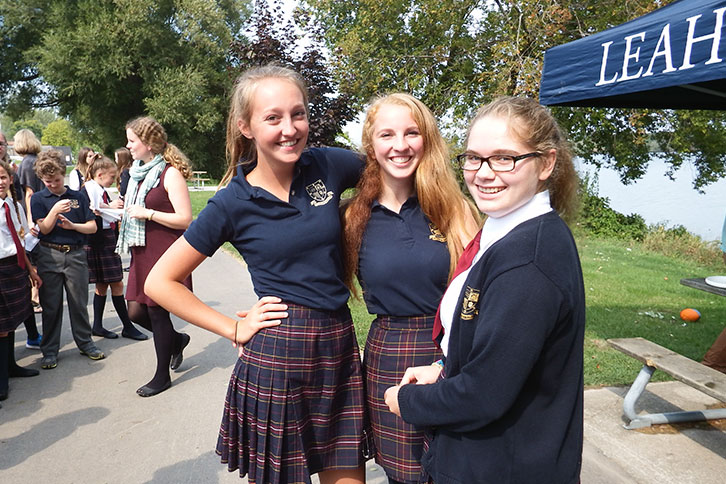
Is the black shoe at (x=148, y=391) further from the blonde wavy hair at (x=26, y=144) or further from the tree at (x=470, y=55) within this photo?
the tree at (x=470, y=55)

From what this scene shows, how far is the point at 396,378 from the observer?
1936mm

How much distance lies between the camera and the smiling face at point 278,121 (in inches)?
72.2

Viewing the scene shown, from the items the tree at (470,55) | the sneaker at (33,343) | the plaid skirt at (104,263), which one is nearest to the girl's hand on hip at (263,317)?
the plaid skirt at (104,263)

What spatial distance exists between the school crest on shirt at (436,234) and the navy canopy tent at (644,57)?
1.50 meters

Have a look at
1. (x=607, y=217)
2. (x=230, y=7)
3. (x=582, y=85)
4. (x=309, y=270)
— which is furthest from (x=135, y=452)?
(x=230, y=7)

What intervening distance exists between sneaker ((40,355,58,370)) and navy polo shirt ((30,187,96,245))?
1.01 meters

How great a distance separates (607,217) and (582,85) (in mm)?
13703

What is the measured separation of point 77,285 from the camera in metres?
4.70

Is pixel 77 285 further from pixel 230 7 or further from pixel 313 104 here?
pixel 230 7

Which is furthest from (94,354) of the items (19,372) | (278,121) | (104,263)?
(278,121)

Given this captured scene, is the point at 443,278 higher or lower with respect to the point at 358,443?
higher

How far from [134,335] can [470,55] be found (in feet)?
39.3

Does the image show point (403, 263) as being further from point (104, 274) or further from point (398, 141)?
point (104, 274)

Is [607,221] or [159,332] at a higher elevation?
[607,221]
